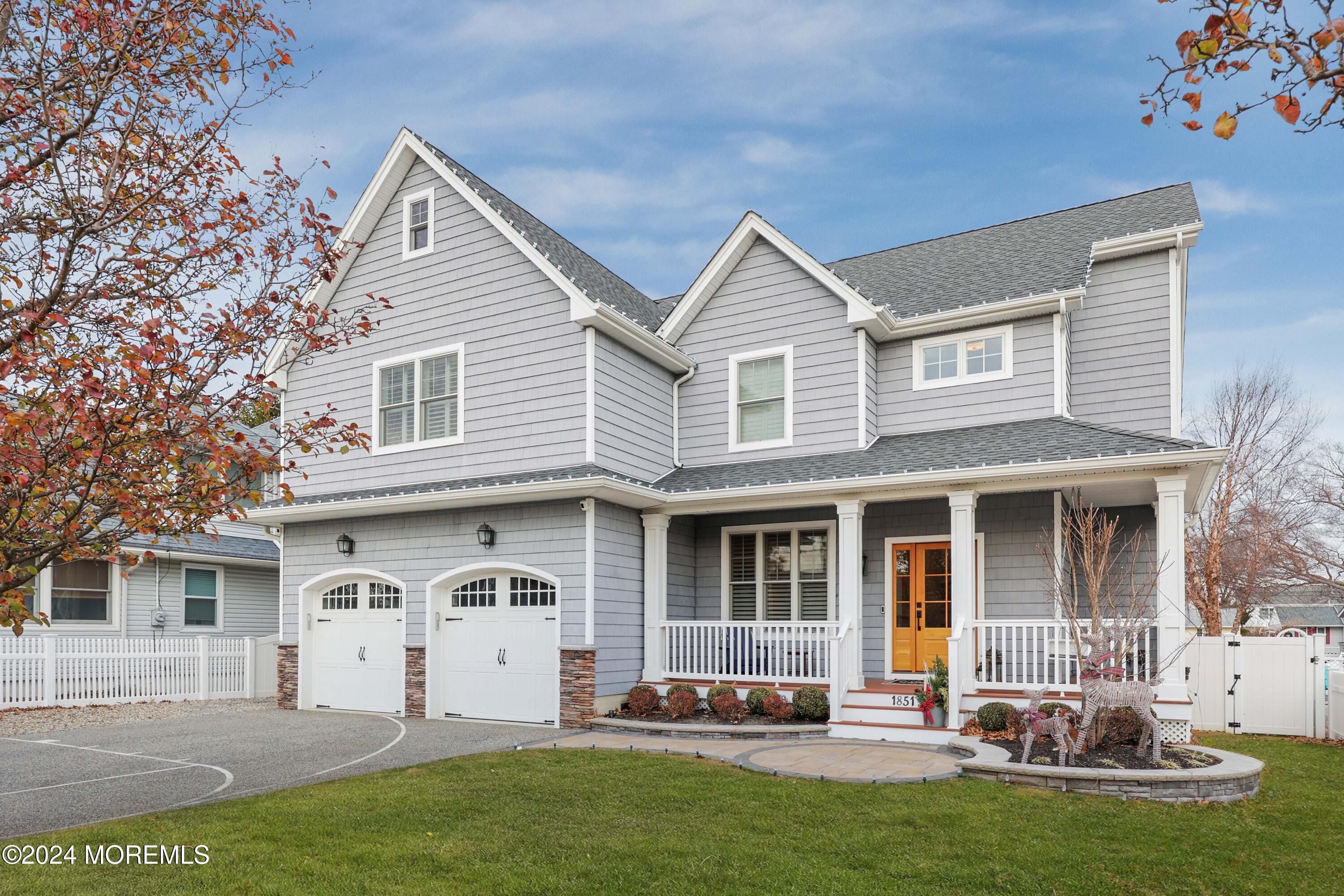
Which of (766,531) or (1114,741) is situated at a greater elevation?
(766,531)

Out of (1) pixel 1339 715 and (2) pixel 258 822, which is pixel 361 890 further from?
(1) pixel 1339 715

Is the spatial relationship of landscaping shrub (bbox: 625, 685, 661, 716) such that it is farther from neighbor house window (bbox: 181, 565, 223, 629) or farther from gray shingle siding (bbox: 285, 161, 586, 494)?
neighbor house window (bbox: 181, 565, 223, 629)

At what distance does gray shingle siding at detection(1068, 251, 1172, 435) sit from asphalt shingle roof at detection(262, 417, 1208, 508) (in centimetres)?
88

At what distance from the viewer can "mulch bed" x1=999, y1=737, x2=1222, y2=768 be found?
877 centimetres

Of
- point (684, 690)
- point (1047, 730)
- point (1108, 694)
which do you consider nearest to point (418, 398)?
point (684, 690)

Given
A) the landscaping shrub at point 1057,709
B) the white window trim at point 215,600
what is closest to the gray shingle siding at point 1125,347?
the landscaping shrub at point 1057,709

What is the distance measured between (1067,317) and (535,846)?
1160 centimetres

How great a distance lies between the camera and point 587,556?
12.8 meters

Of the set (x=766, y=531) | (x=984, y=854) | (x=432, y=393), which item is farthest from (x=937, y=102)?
(x=984, y=854)

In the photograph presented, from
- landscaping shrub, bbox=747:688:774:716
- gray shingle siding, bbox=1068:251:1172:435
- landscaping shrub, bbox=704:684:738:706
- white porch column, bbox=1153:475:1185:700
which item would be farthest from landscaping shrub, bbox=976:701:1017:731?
gray shingle siding, bbox=1068:251:1172:435

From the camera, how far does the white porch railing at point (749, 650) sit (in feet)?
42.4

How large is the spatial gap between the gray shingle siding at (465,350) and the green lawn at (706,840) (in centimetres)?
618

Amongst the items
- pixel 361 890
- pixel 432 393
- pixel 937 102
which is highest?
pixel 937 102

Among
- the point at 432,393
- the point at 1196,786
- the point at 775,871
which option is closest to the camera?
the point at 775,871
